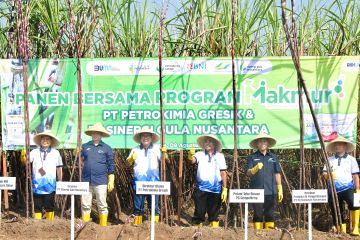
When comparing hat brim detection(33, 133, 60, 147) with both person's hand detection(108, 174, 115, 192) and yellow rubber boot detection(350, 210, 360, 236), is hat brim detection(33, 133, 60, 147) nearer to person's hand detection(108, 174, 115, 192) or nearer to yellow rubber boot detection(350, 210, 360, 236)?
person's hand detection(108, 174, 115, 192)

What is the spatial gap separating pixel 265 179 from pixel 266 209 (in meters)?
0.36

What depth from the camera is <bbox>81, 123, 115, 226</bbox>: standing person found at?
324 inches

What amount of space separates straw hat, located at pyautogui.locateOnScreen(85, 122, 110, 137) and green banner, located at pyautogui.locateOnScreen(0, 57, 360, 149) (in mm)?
130

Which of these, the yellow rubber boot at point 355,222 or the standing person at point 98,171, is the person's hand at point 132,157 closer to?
the standing person at point 98,171

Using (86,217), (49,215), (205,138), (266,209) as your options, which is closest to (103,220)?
(86,217)

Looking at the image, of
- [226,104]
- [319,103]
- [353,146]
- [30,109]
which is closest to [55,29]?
[30,109]

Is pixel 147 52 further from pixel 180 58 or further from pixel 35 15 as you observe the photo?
pixel 35 15

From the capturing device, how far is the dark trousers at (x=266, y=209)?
→ 8125mm

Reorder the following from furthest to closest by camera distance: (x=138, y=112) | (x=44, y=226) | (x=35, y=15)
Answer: (x=35, y=15)
(x=138, y=112)
(x=44, y=226)

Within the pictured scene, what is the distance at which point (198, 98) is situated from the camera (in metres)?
8.43

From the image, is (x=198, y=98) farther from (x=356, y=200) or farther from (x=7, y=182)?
(x=7, y=182)

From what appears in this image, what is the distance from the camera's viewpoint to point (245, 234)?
7125 mm

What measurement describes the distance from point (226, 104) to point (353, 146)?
1584 mm

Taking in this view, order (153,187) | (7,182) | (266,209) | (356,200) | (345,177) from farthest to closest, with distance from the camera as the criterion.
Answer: (266,209), (345,177), (7,182), (356,200), (153,187)
